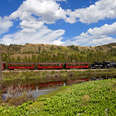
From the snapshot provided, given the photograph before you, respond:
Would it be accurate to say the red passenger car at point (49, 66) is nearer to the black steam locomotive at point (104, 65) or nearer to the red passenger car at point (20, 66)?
the red passenger car at point (20, 66)

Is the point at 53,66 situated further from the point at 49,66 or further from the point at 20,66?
the point at 20,66

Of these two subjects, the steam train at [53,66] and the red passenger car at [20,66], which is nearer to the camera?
the red passenger car at [20,66]

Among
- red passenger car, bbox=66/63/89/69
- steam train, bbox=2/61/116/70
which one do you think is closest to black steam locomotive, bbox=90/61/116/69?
steam train, bbox=2/61/116/70

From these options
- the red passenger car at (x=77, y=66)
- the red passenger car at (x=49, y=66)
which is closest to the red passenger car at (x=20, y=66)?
the red passenger car at (x=49, y=66)

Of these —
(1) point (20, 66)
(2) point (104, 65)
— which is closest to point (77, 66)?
(2) point (104, 65)

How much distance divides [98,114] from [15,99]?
14.2 m

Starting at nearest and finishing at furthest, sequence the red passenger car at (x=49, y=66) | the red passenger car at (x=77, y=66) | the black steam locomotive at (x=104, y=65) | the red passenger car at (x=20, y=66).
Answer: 1. the red passenger car at (x=20, y=66)
2. the red passenger car at (x=49, y=66)
3. the red passenger car at (x=77, y=66)
4. the black steam locomotive at (x=104, y=65)

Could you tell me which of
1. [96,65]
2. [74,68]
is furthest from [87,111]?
[96,65]

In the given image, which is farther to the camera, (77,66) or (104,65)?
(104,65)

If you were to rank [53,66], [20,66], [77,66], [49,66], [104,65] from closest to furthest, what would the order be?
1. [20,66]
2. [49,66]
3. [53,66]
4. [77,66]
5. [104,65]

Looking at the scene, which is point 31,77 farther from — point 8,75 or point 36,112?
point 36,112

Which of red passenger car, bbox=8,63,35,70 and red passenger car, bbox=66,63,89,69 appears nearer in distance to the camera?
red passenger car, bbox=8,63,35,70

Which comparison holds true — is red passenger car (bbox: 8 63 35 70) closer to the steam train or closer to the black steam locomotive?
the steam train

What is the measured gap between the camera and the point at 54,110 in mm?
14656
